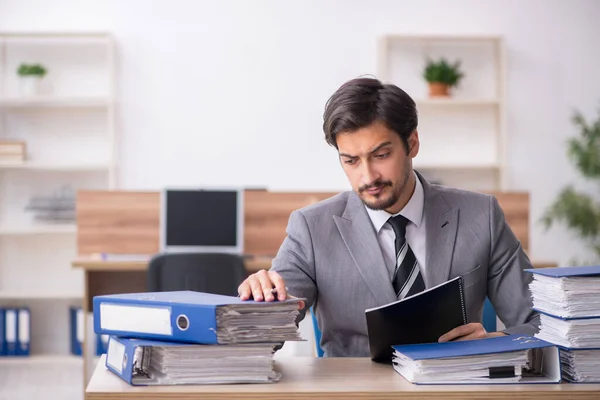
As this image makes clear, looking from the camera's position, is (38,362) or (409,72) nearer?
(38,362)

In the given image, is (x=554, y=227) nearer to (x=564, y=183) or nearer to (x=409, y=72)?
(x=564, y=183)

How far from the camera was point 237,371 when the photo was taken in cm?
140

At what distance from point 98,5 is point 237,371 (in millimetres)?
4719

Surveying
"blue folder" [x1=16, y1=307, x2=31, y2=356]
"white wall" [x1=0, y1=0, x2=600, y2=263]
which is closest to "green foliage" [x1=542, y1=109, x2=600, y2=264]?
"white wall" [x1=0, y1=0, x2=600, y2=263]

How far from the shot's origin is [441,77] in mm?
5594

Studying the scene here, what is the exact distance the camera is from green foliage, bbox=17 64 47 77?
546 cm

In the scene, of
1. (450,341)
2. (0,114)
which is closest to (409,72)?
(0,114)

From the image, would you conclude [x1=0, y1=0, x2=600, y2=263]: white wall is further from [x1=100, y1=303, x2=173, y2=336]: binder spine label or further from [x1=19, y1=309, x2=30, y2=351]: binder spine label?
[x1=100, y1=303, x2=173, y2=336]: binder spine label

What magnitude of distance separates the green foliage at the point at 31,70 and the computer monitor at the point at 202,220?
177 cm

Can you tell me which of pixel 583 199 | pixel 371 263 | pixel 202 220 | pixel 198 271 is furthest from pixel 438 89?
pixel 371 263

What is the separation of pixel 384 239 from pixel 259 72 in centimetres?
394

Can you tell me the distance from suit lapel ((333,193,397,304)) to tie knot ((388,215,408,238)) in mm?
50

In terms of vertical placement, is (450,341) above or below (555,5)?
below

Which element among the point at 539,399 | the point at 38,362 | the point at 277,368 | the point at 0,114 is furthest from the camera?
the point at 0,114
